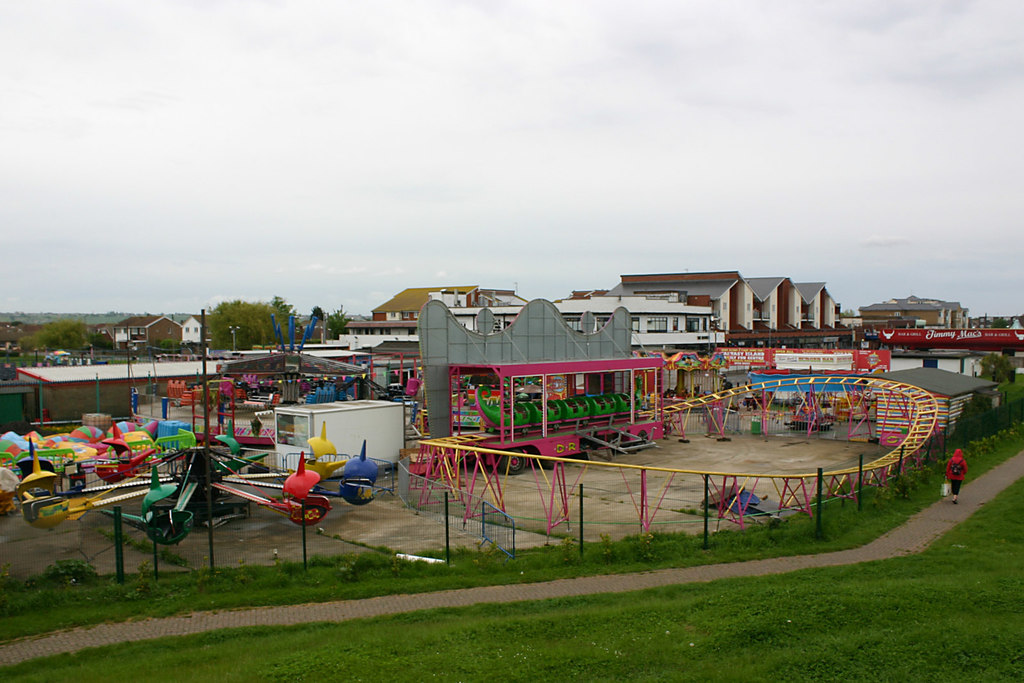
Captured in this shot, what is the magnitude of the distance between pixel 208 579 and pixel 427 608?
14.4 ft

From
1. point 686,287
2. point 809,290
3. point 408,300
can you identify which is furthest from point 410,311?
point 809,290

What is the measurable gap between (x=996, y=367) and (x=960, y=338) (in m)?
12.9

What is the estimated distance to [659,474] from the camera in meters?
26.5

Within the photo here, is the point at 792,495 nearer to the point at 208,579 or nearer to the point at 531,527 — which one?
the point at 531,527

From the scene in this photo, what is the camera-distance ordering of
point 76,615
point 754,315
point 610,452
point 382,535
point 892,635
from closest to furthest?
point 892,635, point 76,615, point 382,535, point 610,452, point 754,315

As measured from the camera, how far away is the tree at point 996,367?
58175 millimetres

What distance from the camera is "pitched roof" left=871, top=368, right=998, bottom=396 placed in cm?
3288

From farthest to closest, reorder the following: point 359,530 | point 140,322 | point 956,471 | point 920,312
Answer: point 920,312
point 140,322
point 956,471
point 359,530

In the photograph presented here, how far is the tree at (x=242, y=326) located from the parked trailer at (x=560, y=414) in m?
78.4

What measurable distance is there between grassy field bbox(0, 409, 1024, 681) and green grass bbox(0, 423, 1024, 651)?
0.04 metres

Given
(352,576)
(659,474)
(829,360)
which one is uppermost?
(829,360)

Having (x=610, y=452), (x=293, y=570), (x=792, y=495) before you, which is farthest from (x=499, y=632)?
(x=610, y=452)

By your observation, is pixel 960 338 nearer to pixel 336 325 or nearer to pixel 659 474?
pixel 659 474

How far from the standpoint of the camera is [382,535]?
17.7 meters
